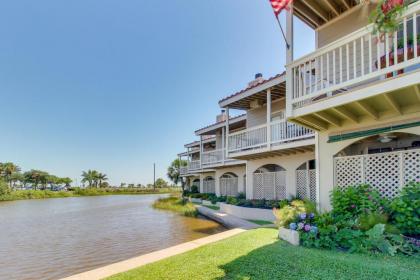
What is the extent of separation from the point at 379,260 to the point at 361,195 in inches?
75.8

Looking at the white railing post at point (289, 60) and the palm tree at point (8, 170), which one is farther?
the palm tree at point (8, 170)

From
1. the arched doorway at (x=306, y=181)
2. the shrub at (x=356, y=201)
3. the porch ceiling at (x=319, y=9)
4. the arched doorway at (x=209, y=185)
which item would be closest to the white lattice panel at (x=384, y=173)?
the shrub at (x=356, y=201)

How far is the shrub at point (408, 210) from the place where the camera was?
4.50 metres

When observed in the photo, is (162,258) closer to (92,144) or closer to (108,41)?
(108,41)

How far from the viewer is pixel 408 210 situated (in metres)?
4.57

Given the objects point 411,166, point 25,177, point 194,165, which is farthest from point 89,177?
point 411,166

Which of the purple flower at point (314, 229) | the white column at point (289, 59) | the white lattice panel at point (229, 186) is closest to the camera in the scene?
the purple flower at point (314, 229)

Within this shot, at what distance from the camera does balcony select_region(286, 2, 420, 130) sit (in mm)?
4125

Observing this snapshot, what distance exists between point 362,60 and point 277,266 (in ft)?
13.1

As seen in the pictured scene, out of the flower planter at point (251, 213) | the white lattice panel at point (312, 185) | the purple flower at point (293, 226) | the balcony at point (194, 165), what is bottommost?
the flower planter at point (251, 213)

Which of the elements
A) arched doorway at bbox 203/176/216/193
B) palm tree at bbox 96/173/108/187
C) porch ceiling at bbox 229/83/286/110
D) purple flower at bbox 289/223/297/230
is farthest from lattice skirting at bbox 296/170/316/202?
palm tree at bbox 96/173/108/187

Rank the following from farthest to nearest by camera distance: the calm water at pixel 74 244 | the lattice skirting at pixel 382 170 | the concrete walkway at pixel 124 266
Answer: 1. the calm water at pixel 74 244
2. the lattice skirting at pixel 382 170
3. the concrete walkway at pixel 124 266

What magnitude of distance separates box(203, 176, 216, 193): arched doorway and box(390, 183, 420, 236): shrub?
1903 centimetres

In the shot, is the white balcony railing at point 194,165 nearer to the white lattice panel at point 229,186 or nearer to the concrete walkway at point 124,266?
the white lattice panel at point 229,186
